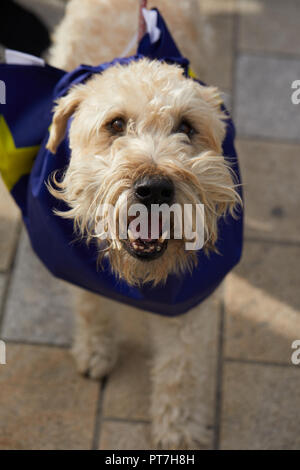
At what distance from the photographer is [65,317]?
343 cm

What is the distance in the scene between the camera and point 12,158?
2.73 meters

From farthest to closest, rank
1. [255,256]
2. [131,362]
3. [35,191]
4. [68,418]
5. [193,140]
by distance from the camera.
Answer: [255,256]
[131,362]
[68,418]
[35,191]
[193,140]

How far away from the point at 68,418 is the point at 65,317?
631 mm

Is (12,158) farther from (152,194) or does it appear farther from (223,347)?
(223,347)

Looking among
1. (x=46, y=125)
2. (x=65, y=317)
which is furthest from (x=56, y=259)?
(x=65, y=317)

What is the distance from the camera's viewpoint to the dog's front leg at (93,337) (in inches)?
124

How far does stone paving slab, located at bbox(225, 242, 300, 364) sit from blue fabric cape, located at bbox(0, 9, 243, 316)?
2.71ft

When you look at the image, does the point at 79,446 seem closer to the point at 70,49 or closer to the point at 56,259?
the point at 56,259

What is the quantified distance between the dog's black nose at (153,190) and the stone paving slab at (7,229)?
182 cm

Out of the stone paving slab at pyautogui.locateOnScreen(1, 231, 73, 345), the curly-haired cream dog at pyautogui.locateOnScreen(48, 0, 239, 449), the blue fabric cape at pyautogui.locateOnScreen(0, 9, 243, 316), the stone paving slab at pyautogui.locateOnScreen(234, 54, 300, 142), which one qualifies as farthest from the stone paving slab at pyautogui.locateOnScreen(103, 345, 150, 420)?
the stone paving slab at pyautogui.locateOnScreen(234, 54, 300, 142)
